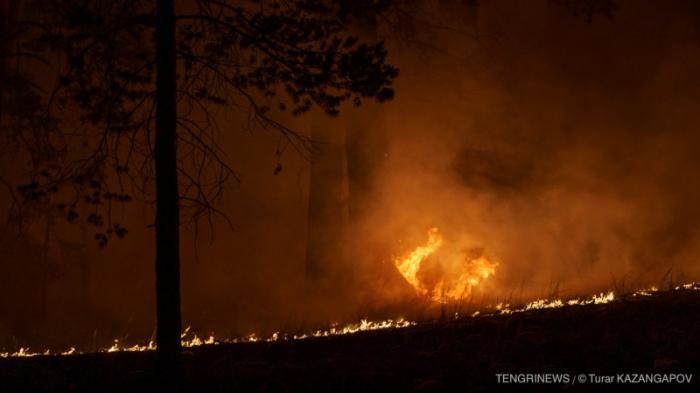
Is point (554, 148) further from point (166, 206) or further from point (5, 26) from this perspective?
point (166, 206)

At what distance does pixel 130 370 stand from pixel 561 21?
15012 millimetres

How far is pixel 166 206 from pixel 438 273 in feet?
32.6

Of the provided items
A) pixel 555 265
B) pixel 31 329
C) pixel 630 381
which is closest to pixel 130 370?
pixel 630 381

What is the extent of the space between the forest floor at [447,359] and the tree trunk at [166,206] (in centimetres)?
46

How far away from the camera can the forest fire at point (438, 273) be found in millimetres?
14102

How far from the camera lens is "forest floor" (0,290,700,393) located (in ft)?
15.1

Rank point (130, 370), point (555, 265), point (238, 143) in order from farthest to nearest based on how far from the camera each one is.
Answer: point (555, 265), point (238, 143), point (130, 370)

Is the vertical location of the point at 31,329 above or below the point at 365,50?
below

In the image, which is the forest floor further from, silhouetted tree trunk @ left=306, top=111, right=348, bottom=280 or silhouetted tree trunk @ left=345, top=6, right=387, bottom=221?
silhouetted tree trunk @ left=345, top=6, right=387, bottom=221

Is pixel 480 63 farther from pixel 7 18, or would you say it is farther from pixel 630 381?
pixel 630 381

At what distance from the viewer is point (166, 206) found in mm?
5078

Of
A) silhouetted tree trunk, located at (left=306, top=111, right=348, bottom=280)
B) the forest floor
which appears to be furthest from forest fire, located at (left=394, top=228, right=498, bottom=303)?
the forest floor

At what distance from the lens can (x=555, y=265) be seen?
609 inches

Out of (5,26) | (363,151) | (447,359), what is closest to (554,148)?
(363,151)
